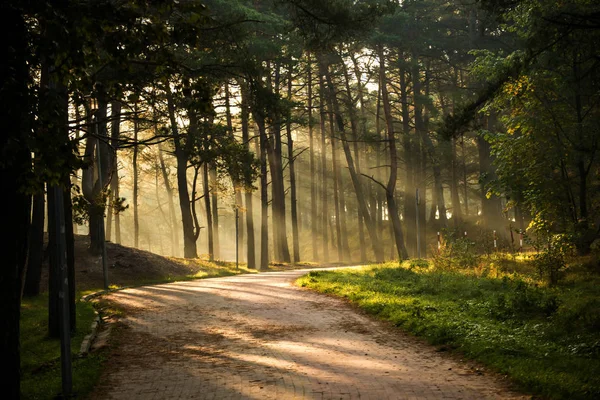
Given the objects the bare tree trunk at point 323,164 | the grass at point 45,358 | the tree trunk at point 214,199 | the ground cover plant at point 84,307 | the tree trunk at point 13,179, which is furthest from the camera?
the bare tree trunk at point 323,164

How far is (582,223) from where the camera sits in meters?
Answer: 17.9

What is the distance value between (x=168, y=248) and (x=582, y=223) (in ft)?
266

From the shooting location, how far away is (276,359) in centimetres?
968

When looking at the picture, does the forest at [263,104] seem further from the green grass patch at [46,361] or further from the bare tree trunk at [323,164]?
the bare tree trunk at [323,164]

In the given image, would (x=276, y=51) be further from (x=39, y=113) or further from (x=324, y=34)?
(x=39, y=113)

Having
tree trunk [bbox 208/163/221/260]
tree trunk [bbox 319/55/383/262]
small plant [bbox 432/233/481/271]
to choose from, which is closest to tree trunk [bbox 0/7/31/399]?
small plant [bbox 432/233/481/271]

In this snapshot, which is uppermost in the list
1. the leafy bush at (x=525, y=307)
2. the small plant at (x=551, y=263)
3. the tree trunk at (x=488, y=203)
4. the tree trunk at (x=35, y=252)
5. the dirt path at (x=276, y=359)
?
the tree trunk at (x=488, y=203)

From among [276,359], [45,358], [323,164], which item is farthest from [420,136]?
[45,358]

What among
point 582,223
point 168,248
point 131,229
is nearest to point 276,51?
point 582,223

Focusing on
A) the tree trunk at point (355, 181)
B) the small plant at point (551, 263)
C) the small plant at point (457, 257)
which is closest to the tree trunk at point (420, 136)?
the tree trunk at point (355, 181)

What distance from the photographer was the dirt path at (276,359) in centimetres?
770

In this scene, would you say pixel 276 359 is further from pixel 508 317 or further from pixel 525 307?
pixel 525 307

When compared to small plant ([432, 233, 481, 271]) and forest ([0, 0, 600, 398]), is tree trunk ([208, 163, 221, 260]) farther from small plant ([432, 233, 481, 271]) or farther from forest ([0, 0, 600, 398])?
small plant ([432, 233, 481, 271])

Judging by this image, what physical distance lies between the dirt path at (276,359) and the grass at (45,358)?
11.7 inches
